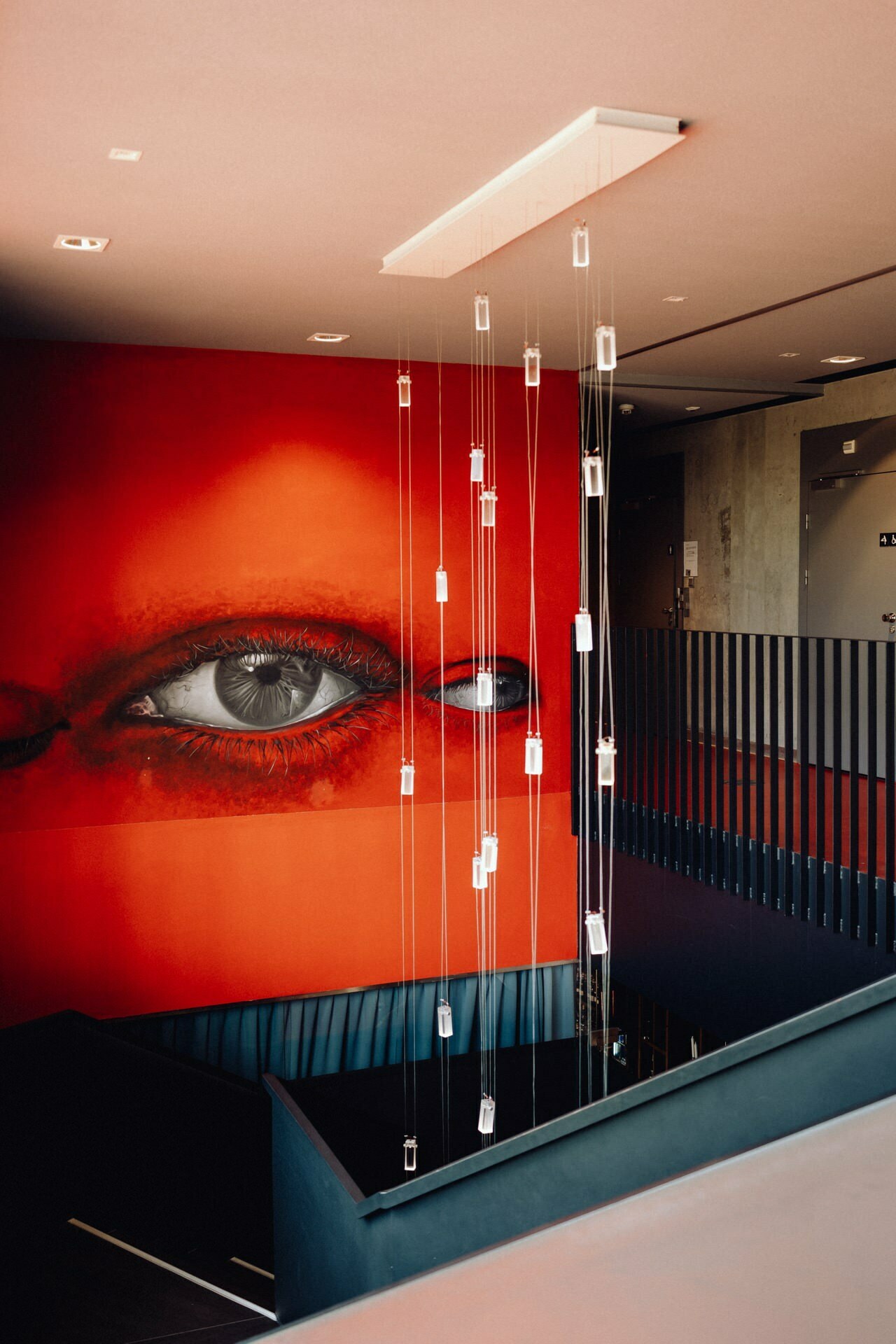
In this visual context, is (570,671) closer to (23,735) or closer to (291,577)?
(291,577)

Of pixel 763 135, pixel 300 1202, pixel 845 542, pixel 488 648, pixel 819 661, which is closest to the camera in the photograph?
pixel 763 135

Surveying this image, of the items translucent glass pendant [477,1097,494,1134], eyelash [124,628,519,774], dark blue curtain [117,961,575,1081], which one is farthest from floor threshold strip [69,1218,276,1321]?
eyelash [124,628,519,774]

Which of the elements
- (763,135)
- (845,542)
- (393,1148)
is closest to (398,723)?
(393,1148)

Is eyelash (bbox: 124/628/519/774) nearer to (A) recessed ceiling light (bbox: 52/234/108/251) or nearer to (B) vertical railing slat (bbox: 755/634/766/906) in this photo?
(B) vertical railing slat (bbox: 755/634/766/906)

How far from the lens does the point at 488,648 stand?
7.11 meters

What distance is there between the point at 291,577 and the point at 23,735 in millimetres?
1847

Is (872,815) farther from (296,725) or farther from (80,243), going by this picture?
(80,243)

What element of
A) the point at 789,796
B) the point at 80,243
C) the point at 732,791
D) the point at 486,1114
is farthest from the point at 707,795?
the point at 80,243

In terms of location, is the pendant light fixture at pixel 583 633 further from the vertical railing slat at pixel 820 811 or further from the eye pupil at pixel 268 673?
the eye pupil at pixel 268 673

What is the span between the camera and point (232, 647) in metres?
6.53

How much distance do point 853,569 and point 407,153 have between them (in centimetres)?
544

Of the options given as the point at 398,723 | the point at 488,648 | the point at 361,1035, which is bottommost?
the point at 361,1035

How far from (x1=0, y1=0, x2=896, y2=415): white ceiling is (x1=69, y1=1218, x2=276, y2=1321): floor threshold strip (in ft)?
15.5

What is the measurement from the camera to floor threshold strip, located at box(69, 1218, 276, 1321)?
16.3 feet
